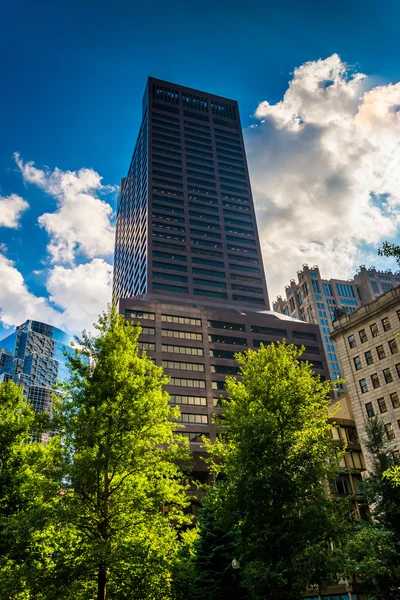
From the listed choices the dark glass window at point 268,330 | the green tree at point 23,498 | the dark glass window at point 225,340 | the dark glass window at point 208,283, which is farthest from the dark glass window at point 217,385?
the green tree at point 23,498

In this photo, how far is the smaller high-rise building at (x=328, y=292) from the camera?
148 m

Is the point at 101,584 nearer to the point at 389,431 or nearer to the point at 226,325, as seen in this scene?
the point at 389,431

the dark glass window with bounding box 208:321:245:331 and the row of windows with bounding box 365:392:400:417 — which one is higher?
the dark glass window with bounding box 208:321:245:331

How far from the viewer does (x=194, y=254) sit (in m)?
119

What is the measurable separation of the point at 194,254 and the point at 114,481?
103771 millimetres

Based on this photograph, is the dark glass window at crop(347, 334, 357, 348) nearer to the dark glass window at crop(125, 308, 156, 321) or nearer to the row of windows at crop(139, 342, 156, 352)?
the row of windows at crop(139, 342, 156, 352)

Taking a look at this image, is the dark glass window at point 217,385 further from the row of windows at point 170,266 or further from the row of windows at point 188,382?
the row of windows at point 170,266

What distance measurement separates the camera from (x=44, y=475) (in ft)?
52.9

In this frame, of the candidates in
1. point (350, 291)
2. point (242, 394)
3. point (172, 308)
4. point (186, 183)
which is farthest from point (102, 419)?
point (350, 291)

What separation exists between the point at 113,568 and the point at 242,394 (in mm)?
9568

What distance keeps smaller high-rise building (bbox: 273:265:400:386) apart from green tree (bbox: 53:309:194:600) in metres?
132

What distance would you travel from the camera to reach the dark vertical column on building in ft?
380

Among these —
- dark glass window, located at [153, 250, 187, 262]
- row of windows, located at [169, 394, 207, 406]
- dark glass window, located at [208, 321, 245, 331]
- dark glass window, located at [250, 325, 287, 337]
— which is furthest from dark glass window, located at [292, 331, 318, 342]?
dark glass window, located at [153, 250, 187, 262]

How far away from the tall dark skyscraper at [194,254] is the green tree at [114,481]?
180ft
